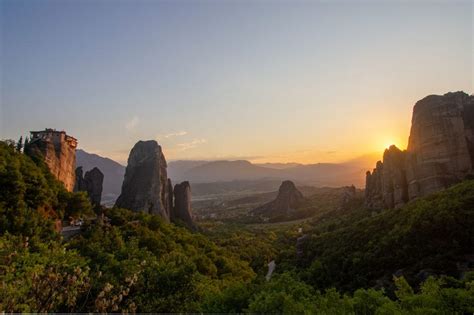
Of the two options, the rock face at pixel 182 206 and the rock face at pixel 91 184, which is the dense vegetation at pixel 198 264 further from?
the rock face at pixel 182 206

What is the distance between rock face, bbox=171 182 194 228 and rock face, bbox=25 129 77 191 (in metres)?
27.5

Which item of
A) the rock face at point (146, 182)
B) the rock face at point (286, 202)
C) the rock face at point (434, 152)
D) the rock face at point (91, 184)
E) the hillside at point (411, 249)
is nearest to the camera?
the hillside at point (411, 249)

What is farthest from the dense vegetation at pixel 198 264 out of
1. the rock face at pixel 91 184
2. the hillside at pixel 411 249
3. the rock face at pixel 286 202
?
the rock face at pixel 286 202

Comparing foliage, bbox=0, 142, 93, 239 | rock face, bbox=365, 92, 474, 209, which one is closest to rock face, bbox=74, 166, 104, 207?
foliage, bbox=0, 142, 93, 239

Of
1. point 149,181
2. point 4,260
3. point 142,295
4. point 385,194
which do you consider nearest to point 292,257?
point 385,194

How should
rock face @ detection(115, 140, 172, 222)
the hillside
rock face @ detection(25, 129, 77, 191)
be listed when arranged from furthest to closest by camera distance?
rock face @ detection(115, 140, 172, 222), rock face @ detection(25, 129, 77, 191), the hillside

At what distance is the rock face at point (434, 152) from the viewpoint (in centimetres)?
4631

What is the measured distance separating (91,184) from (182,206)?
22.8 meters

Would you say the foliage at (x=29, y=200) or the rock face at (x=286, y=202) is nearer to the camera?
the foliage at (x=29, y=200)

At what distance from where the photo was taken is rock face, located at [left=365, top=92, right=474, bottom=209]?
4631 cm

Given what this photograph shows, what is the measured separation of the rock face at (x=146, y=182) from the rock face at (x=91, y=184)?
4.43 metres

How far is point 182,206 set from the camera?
82.7m

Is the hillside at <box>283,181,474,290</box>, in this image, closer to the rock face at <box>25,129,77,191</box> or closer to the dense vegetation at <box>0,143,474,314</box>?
the dense vegetation at <box>0,143,474,314</box>

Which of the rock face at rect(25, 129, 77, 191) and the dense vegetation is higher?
the rock face at rect(25, 129, 77, 191)
